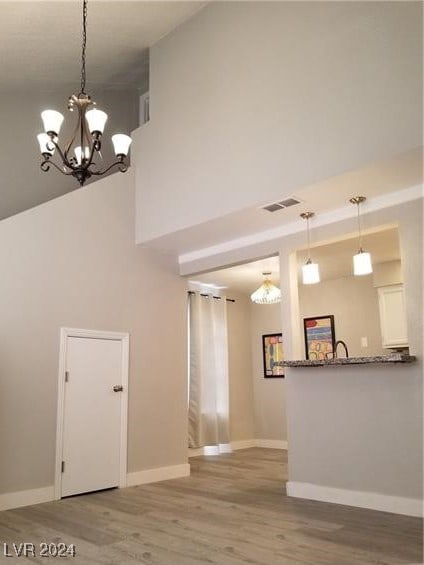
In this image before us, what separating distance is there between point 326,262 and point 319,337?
163 cm

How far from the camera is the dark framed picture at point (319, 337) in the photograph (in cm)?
733

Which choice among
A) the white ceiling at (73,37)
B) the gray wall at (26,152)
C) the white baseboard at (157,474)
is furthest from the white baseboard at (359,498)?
the white ceiling at (73,37)

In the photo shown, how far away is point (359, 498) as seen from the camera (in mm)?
4105

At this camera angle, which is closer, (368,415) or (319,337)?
(368,415)

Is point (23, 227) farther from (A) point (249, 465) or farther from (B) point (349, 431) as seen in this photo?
(A) point (249, 465)

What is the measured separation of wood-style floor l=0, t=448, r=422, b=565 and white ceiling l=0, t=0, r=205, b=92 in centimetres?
458

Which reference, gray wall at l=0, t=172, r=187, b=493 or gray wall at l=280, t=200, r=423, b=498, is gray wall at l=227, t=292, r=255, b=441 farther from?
gray wall at l=280, t=200, r=423, b=498

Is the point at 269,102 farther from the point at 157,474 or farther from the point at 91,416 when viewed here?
the point at 157,474

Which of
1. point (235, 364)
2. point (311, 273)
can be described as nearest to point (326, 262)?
point (311, 273)

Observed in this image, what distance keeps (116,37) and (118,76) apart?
1061 millimetres

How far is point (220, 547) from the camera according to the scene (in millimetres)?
3076

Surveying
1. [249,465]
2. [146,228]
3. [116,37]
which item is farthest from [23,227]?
[249,465]

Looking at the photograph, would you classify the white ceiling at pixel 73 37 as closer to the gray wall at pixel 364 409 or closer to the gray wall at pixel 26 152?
the gray wall at pixel 26 152

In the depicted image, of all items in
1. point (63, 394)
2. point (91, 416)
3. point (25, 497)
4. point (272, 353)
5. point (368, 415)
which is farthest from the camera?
point (272, 353)
